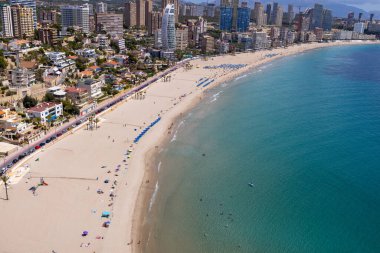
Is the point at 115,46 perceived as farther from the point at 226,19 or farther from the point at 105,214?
the point at 226,19

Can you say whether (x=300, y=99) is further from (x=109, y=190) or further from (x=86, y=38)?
(x=86, y=38)

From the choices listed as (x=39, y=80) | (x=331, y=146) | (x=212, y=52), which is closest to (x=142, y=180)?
(x=331, y=146)

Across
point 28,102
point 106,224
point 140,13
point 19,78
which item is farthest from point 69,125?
point 140,13

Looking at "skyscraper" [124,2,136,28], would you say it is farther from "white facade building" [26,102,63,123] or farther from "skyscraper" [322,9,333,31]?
"skyscraper" [322,9,333,31]

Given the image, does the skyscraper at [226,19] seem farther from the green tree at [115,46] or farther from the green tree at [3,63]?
the green tree at [3,63]

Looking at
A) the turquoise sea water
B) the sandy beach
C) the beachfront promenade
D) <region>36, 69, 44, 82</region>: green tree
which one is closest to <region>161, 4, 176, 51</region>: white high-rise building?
the beachfront promenade

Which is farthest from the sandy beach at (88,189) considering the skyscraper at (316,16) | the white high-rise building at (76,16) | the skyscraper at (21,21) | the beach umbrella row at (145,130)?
the skyscraper at (316,16)

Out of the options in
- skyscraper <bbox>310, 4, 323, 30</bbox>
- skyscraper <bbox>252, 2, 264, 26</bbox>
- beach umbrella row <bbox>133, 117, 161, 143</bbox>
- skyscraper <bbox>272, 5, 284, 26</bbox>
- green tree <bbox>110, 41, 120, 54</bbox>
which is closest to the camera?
Result: beach umbrella row <bbox>133, 117, 161, 143</bbox>
